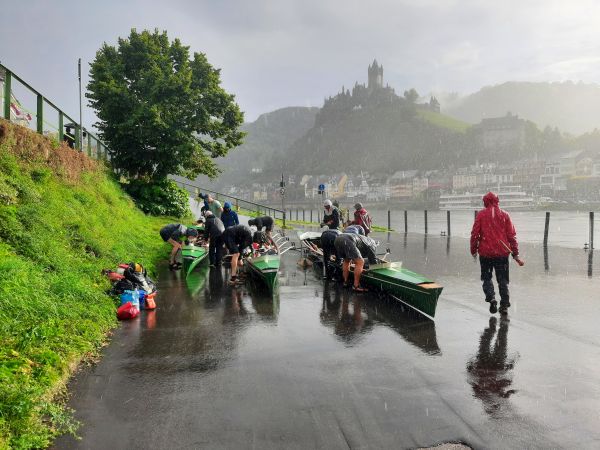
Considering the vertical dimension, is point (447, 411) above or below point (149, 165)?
below

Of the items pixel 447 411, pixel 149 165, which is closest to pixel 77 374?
pixel 447 411

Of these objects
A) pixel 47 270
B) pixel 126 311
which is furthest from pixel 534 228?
pixel 47 270

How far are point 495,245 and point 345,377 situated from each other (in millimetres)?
4144

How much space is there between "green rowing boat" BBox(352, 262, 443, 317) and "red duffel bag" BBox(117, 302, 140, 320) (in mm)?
4676

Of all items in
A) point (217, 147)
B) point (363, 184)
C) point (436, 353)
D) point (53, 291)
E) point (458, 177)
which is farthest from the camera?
point (363, 184)

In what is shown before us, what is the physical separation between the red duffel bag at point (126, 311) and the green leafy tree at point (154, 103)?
49.7 feet

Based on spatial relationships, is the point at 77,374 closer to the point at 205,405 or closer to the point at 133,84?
the point at 205,405

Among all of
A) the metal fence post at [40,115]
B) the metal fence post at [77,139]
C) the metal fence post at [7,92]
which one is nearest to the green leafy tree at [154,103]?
the metal fence post at [77,139]

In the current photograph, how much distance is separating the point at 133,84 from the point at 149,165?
4.28 metres

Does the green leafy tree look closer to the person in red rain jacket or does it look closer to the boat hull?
the boat hull

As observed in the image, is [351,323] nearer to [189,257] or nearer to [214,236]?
[189,257]

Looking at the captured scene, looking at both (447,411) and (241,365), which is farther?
(241,365)

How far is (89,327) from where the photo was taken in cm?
604

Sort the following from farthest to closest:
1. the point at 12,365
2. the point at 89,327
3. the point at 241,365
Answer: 1. the point at 89,327
2. the point at 241,365
3. the point at 12,365
